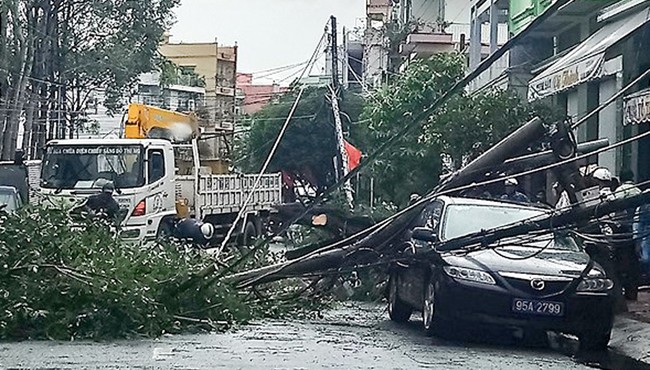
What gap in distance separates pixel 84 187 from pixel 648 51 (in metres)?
11.4

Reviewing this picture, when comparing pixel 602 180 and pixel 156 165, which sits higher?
pixel 602 180

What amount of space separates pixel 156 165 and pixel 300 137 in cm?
1975

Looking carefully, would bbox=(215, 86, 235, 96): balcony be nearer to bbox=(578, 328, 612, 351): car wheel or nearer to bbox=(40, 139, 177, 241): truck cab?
bbox=(40, 139, 177, 241): truck cab

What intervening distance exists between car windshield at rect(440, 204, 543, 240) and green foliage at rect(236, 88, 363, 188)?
28.4 m

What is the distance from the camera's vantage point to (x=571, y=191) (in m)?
13.3

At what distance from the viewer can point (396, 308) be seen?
1546cm

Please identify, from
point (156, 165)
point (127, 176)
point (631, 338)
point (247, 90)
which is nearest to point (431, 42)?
point (156, 165)

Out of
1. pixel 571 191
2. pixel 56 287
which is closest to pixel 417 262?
pixel 571 191

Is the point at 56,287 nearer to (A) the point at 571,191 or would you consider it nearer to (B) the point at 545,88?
(A) the point at 571,191

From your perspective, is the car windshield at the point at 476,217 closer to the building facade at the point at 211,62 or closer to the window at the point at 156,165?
the window at the point at 156,165

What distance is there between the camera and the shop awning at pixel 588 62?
680 inches

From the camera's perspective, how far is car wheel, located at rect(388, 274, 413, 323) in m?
15.3

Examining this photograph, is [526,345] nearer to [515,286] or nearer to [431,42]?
[515,286]

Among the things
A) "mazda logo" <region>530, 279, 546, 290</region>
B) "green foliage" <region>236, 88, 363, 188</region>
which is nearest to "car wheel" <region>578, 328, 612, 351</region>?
"mazda logo" <region>530, 279, 546, 290</region>
